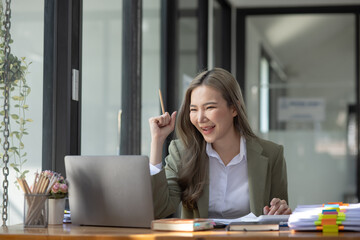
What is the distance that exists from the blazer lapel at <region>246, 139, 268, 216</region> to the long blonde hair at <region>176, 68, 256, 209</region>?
0.08 m

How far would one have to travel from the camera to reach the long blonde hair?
259cm

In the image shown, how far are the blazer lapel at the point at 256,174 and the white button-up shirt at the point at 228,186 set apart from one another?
1.7 inches

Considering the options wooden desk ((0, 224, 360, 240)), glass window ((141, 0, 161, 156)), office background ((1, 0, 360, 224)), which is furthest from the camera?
glass window ((141, 0, 161, 156))

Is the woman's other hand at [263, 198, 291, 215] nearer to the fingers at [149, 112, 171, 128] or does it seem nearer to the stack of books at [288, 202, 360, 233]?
the stack of books at [288, 202, 360, 233]

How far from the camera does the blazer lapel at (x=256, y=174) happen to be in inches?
101

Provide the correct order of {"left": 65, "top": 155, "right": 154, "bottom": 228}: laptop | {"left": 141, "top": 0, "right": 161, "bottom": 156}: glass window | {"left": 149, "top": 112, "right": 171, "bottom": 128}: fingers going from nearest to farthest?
{"left": 65, "top": 155, "right": 154, "bottom": 228}: laptop < {"left": 149, "top": 112, "right": 171, "bottom": 128}: fingers < {"left": 141, "top": 0, "right": 161, "bottom": 156}: glass window

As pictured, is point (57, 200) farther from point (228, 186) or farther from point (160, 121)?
point (228, 186)

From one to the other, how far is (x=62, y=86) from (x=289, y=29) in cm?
414

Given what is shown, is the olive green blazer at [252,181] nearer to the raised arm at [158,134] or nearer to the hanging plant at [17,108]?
the raised arm at [158,134]

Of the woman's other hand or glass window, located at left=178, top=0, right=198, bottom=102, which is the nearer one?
the woman's other hand

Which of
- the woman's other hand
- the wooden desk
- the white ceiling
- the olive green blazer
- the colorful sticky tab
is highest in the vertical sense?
the white ceiling

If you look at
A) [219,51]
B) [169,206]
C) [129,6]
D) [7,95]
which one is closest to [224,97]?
[169,206]

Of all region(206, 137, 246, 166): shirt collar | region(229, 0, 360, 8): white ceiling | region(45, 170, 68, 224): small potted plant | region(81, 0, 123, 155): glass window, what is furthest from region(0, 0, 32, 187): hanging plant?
region(229, 0, 360, 8): white ceiling

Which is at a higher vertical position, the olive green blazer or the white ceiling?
the white ceiling
